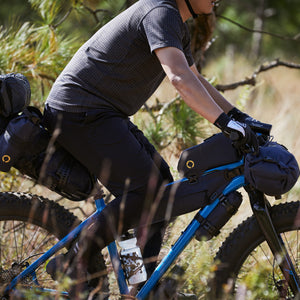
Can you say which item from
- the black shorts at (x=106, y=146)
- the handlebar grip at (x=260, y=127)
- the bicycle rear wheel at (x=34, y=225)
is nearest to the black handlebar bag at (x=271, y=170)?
the handlebar grip at (x=260, y=127)

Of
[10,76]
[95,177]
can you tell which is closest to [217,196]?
[95,177]

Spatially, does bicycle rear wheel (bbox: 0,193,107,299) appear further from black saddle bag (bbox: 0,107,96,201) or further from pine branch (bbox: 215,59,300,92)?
pine branch (bbox: 215,59,300,92)

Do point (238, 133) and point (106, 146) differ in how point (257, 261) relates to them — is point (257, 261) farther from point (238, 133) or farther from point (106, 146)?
point (106, 146)

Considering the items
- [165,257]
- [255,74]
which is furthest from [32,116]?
[255,74]

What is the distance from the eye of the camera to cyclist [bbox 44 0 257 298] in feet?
6.97

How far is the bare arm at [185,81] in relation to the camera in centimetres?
208

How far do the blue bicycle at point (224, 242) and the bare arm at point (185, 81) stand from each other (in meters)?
0.29

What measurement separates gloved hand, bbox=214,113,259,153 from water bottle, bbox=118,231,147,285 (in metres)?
0.72

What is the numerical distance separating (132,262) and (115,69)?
0.90 m

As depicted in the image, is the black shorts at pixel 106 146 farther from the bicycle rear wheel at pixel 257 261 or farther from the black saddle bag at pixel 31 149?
the bicycle rear wheel at pixel 257 261

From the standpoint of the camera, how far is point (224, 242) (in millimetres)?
2375

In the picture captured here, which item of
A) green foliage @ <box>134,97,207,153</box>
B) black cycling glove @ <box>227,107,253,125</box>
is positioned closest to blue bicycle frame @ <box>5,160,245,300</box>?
black cycling glove @ <box>227,107,253,125</box>

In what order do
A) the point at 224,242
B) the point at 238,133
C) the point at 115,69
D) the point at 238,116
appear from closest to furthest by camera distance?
the point at 238,133 < the point at 115,69 < the point at 224,242 < the point at 238,116

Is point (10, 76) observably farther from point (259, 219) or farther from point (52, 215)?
point (259, 219)
